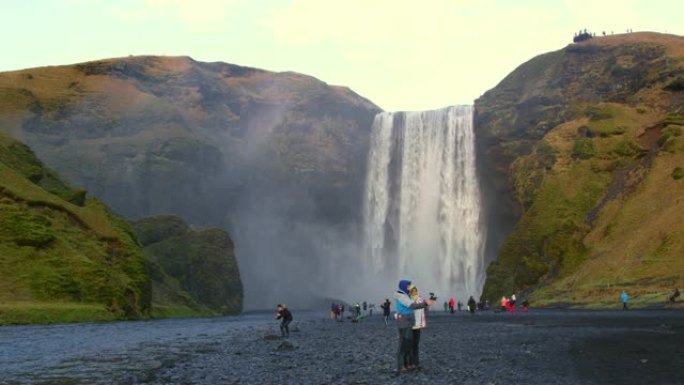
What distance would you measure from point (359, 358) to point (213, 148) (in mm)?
105492

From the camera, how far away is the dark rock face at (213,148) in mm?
120750

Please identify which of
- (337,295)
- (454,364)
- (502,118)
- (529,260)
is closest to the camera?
(454,364)

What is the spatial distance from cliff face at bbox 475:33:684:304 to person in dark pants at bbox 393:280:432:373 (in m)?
43.2

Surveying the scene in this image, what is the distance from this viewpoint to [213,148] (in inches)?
4985

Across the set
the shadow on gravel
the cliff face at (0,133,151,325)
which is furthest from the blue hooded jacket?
the cliff face at (0,133,151,325)

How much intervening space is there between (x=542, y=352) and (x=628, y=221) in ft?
186

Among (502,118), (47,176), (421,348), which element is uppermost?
(502,118)

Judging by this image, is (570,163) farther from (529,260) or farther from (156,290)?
(156,290)

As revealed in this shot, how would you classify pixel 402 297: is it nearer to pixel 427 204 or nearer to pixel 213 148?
pixel 427 204

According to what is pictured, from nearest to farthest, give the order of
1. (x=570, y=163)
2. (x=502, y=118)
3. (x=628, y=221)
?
1. (x=628, y=221)
2. (x=570, y=163)
3. (x=502, y=118)

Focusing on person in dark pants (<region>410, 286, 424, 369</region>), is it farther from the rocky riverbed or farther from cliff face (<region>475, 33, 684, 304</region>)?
cliff face (<region>475, 33, 684, 304</region>)

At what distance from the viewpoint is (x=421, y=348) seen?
94.9 feet

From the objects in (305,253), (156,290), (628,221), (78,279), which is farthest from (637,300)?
(305,253)

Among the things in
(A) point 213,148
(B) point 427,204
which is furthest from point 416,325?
(A) point 213,148
